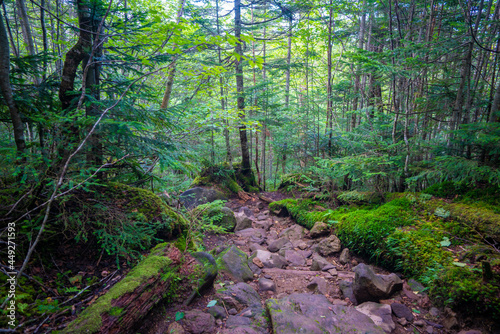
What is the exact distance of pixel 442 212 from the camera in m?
4.29

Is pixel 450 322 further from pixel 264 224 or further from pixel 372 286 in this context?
pixel 264 224

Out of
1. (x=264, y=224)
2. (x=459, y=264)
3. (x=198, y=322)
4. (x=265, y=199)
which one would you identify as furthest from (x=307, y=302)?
(x=265, y=199)

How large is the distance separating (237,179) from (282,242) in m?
6.25

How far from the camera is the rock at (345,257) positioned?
4880mm

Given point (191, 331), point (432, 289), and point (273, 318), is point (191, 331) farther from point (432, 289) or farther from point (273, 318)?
point (432, 289)

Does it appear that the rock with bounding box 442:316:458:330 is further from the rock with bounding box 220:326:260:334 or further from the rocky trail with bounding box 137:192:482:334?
the rock with bounding box 220:326:260:334

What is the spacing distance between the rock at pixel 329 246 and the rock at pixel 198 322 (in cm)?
354

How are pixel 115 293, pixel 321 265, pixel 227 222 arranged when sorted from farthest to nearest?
pixel 227 222
pixel 321 265
pixel 115 293

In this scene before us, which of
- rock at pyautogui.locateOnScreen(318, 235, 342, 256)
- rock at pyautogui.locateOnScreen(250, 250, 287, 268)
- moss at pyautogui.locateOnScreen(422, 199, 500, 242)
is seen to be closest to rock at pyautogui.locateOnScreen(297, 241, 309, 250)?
rock at pyautogui.locateOnScreen(318, 235, 342, 256)

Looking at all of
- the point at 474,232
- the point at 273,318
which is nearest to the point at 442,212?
the point at 474,232

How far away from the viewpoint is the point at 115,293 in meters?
2.23

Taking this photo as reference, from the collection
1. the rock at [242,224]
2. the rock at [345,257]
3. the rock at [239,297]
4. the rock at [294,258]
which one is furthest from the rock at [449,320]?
the rock at [242,224]

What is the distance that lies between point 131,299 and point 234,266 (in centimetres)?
250

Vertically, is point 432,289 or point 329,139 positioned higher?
point 329,139
